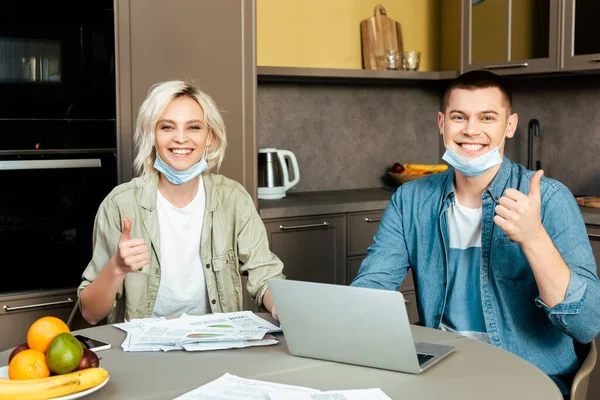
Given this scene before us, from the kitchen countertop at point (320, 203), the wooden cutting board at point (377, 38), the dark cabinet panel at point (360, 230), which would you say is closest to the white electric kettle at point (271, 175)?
the kitchen countertop at point (320, 203)

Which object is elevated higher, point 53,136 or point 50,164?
point 53,136

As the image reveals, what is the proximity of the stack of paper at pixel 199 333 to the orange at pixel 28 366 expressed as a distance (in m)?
0.31

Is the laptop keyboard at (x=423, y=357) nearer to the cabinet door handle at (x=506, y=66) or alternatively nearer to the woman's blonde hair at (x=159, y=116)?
the woman's blonde hair at (x=159, y=116)

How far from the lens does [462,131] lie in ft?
6.78

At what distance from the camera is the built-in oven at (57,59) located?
270 cm

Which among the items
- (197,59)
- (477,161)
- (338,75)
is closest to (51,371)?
(477,161)

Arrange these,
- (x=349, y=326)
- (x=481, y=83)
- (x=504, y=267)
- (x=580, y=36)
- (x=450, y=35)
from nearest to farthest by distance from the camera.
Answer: (x=349, y=326), (x=504, y=267), (x=481, y=83), (x=580, y=36), (x=450, y=35)

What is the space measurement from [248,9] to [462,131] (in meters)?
1.32

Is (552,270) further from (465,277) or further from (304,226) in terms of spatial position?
(304,226)

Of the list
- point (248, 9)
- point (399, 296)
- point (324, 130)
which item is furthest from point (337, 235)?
point (399, 296)

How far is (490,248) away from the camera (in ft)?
6.45

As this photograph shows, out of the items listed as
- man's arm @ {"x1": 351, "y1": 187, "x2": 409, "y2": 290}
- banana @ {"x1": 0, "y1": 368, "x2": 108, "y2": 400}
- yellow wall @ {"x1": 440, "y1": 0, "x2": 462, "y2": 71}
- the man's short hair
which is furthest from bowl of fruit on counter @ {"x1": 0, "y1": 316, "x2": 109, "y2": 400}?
yellow wall @ {"x1": 440, "y1": 0, "x2": 462, "y2": 71}

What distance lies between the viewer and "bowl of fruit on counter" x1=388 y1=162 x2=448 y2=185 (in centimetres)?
395

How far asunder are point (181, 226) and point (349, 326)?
0.93 m
